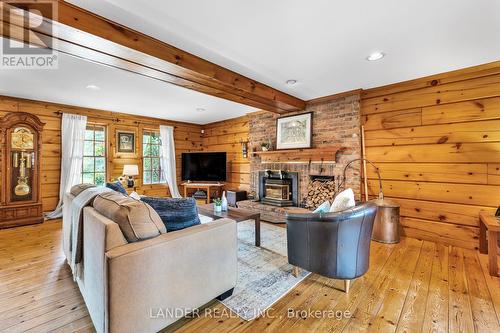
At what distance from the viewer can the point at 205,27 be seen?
208cm

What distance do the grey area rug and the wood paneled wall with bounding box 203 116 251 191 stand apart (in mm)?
2595

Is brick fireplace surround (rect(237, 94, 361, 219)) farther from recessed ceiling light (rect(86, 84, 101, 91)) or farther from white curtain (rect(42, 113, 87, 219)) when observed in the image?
white curtain (rect(42, 113, 87, 219))

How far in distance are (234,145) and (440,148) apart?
4295 millimetres

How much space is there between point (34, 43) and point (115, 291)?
228 cm

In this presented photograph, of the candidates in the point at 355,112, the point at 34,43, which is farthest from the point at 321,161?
the point at 34,43

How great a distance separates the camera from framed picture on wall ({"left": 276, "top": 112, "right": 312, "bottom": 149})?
4.43 metres

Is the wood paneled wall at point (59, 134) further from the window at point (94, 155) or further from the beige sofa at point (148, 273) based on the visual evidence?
the beige sofa at point (148, 273)

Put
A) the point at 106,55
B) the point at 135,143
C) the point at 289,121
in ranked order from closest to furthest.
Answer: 1. the point at 106,55
2. the point at 289,121
3. the point at 135,143

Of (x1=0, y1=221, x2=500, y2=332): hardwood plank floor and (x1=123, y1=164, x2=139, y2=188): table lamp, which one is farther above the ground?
(x1=123, y1=164, x2=139, y2=188): table lamp

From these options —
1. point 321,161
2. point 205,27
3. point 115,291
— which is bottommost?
point 115,291

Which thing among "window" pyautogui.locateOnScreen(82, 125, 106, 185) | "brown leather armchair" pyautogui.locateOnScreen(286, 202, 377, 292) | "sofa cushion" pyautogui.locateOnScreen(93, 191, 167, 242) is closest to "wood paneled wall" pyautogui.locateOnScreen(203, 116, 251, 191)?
"window" pyautogui.locateOnScreen(82, 125, 106, 185)

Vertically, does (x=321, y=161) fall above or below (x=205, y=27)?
below

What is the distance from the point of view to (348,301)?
1.97 m

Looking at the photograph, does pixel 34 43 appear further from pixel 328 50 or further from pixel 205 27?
pixel 328 50
